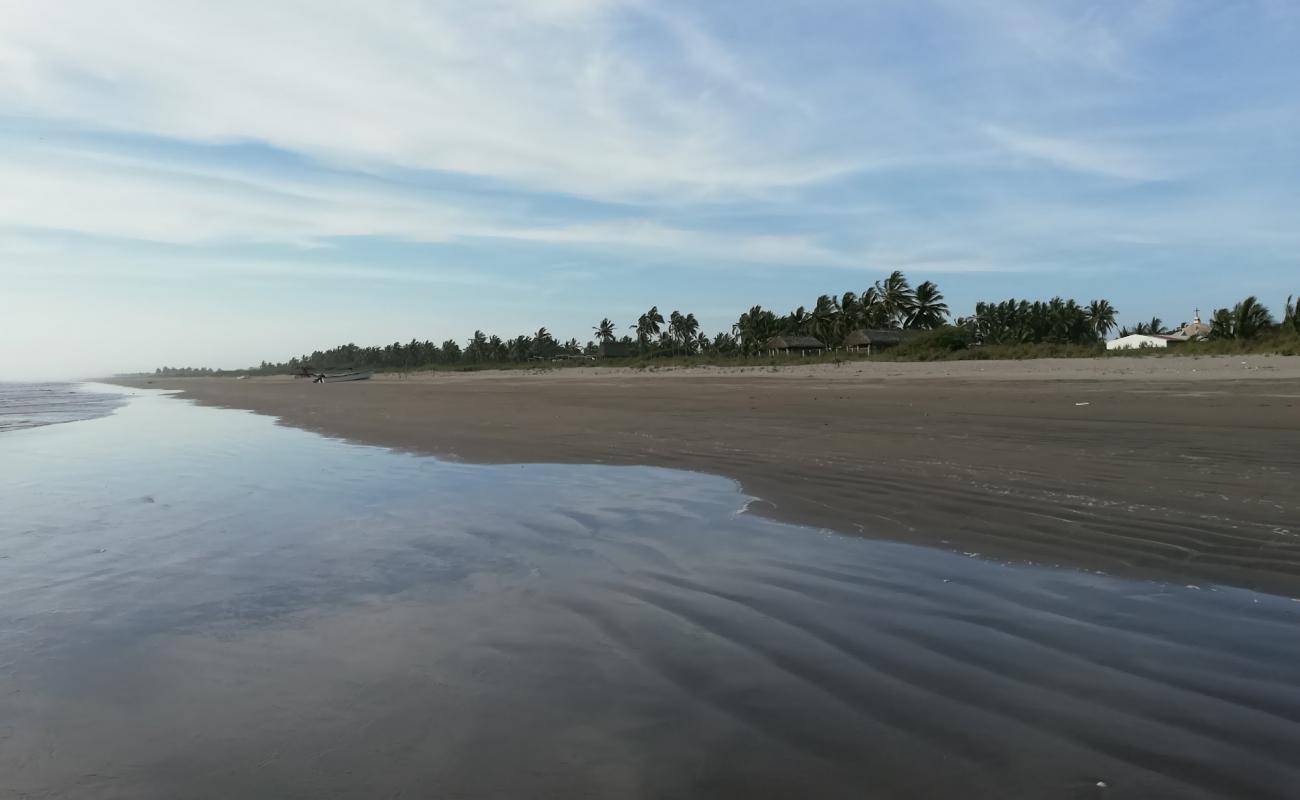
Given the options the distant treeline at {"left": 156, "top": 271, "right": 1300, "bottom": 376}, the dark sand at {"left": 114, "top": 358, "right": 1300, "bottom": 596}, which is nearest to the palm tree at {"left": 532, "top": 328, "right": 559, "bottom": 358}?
the distant treeline at {"left": 156, "top": 271, "right": 1300, "bottom": 376}

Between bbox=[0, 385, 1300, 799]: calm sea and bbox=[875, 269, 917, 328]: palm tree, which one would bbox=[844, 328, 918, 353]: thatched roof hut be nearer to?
bbox=[875, 269, 917, 328]: palm tree

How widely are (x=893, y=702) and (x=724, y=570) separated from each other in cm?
229

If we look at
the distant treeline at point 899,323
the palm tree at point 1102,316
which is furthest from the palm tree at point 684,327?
the palm tree at point 1102,316

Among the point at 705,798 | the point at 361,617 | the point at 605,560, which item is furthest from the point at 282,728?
the point at 605,560

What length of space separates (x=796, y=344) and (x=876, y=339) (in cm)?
1115

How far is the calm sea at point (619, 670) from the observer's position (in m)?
2.68

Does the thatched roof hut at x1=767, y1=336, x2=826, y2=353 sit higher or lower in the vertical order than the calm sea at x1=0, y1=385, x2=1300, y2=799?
higher

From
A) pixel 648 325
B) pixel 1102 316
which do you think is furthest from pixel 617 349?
pixel 1102 316

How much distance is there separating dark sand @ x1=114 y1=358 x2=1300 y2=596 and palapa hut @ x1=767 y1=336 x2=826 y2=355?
51.6 m

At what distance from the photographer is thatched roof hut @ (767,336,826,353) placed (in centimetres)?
7494

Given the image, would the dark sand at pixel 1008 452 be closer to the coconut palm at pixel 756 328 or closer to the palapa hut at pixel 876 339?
the palapa hut at pixel 876 339

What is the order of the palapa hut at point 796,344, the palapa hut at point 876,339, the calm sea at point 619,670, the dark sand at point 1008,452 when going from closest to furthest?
the calm sea at point 619,670
the dark sand at point 1008,452
the palapa hut at point 876,339
the palapa hut at point 796,344

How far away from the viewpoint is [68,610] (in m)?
4.87

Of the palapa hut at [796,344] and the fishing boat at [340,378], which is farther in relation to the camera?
the palapa hut at [796,344]
